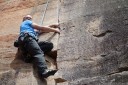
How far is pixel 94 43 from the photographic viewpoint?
5629 mm

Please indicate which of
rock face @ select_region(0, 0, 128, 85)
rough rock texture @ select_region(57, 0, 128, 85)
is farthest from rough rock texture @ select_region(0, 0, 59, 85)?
rough rock texture @ select_region(57, 0, 128, 85)

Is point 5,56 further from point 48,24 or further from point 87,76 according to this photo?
point 87,76

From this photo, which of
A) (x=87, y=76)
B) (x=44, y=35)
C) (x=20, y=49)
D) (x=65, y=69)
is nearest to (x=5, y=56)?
(x=20, y=49)

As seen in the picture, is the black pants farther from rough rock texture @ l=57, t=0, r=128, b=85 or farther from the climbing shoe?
rough rock texture @ l=57, t=0, r=128, b=85

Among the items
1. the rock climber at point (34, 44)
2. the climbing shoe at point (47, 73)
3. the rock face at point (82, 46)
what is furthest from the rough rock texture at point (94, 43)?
the rock climber at point (34, 44)

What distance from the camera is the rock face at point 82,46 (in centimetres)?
514

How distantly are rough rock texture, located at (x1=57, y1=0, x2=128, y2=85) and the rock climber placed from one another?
8.8 inches

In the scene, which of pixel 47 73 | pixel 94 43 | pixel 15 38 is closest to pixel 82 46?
pixel 94 43

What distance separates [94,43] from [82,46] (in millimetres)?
207

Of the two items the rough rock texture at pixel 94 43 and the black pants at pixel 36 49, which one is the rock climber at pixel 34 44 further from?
the rough rock texture at pixel 94 43

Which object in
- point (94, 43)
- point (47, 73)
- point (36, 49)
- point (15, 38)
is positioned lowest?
point (15, 38)

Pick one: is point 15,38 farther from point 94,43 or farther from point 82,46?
point 94,43

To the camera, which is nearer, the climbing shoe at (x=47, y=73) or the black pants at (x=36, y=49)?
the climbing shoe at (x=47, y=73)

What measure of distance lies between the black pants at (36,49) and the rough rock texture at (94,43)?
26cm
